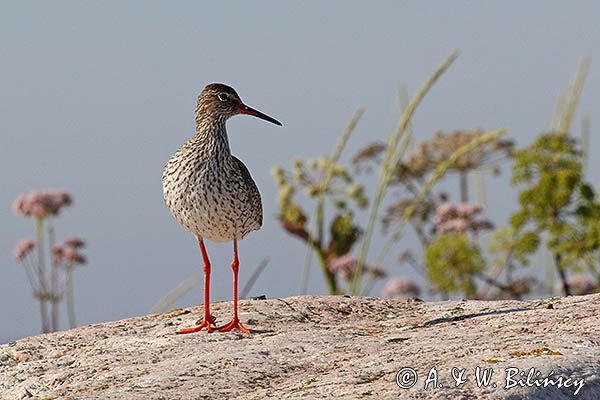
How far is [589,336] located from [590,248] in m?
8.07

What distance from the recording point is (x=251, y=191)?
29.0ft

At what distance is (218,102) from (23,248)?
684 cm

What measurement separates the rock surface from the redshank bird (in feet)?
2.05

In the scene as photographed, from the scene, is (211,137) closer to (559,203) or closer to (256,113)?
(256,113)

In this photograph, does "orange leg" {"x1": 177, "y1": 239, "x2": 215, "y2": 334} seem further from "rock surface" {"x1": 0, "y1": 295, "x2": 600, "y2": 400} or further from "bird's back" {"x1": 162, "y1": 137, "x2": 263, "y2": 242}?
"bird's back" {"x1": 162, "y1": 137, "x2": 263, "y2": 242}

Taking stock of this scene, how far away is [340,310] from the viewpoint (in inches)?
332

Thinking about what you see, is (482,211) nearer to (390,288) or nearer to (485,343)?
(390,288)

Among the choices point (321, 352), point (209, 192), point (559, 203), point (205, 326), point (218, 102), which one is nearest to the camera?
point (321, 352)

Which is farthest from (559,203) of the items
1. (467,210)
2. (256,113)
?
(256,113)

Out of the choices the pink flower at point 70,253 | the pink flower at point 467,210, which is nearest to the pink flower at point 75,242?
the pink flower at point 70,253

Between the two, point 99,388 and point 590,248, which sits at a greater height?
point 590,248

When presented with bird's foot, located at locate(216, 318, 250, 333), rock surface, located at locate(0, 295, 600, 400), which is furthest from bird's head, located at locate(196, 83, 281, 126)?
bird's foot, located at locate(216, 318, 250, 333)

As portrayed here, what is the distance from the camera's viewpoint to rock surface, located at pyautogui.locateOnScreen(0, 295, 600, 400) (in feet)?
18.4

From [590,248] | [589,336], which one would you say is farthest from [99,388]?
[590,248]
